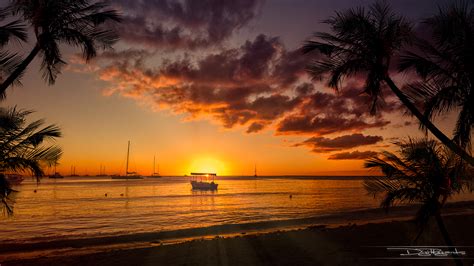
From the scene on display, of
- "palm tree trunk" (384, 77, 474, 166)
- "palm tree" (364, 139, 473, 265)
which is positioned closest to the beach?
"palm tree" (364, 139, 473, 265)

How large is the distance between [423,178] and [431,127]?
1035 millimetres

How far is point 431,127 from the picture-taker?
248 inches

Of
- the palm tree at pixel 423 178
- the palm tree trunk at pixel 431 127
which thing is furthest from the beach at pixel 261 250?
the palm tree trunk at pixel 431 127

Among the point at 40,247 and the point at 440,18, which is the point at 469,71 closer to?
the point at 440,18

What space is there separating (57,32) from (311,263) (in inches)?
423

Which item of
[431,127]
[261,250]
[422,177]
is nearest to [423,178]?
[422,177]

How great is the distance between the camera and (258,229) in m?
25.2

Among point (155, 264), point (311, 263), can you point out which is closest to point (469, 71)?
point (311, 263)

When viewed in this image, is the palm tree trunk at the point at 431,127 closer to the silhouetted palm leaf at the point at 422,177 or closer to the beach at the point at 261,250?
the silhouetted palm leaf at the point at 422,177

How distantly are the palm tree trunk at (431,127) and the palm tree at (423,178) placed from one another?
0.12m

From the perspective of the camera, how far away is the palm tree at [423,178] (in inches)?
231

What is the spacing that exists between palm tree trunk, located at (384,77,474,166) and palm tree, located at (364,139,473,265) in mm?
124

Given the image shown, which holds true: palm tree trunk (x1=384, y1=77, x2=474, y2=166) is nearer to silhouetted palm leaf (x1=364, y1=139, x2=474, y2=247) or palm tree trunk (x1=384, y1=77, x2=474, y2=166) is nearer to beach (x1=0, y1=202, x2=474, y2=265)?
silhouetted palm leaf (x1=364, y1=139, x2=474, y2=247)

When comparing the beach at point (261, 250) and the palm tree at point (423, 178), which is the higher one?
the palm tree at point (423, 178)
